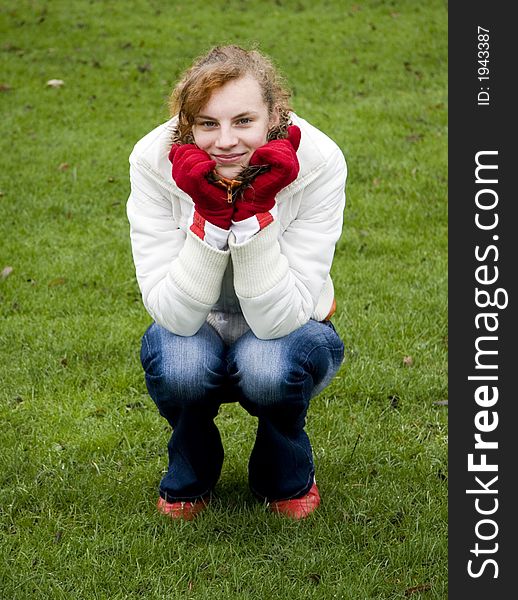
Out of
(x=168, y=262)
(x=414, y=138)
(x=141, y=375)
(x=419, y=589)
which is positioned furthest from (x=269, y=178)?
(x=414, y=138)

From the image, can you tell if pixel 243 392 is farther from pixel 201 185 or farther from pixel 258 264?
pixel 201 185

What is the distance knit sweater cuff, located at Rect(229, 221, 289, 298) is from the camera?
3.24 metres

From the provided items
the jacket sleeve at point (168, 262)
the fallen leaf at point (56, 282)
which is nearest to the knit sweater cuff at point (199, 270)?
the jacket sleeve at point (168, 262)

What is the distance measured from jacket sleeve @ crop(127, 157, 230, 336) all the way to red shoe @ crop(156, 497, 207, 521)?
630 millimetres

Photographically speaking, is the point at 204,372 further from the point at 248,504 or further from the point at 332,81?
the point at 332,81

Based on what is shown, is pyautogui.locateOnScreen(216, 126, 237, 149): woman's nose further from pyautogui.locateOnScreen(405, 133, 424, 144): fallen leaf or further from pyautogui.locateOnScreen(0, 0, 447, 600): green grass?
pyautogui.locateOnScreen(405, 133, 424, 144): fallen leaf

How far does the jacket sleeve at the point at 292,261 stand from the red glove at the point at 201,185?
0.28 ft

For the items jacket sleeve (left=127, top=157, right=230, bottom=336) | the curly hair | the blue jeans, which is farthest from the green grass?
jacket sleeve (left=127, top=157, right=230, bottom=336)

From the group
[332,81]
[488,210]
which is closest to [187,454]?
[488,210]

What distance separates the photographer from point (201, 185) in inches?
123

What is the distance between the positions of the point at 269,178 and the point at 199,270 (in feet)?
1.16

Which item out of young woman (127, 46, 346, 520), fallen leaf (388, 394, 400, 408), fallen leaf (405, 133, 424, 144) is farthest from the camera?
fallen leaf (405, 133, 424, 144)

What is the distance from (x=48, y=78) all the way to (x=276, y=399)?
7.57m

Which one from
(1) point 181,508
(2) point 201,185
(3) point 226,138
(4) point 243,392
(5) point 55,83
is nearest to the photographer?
(2) point 201,185
